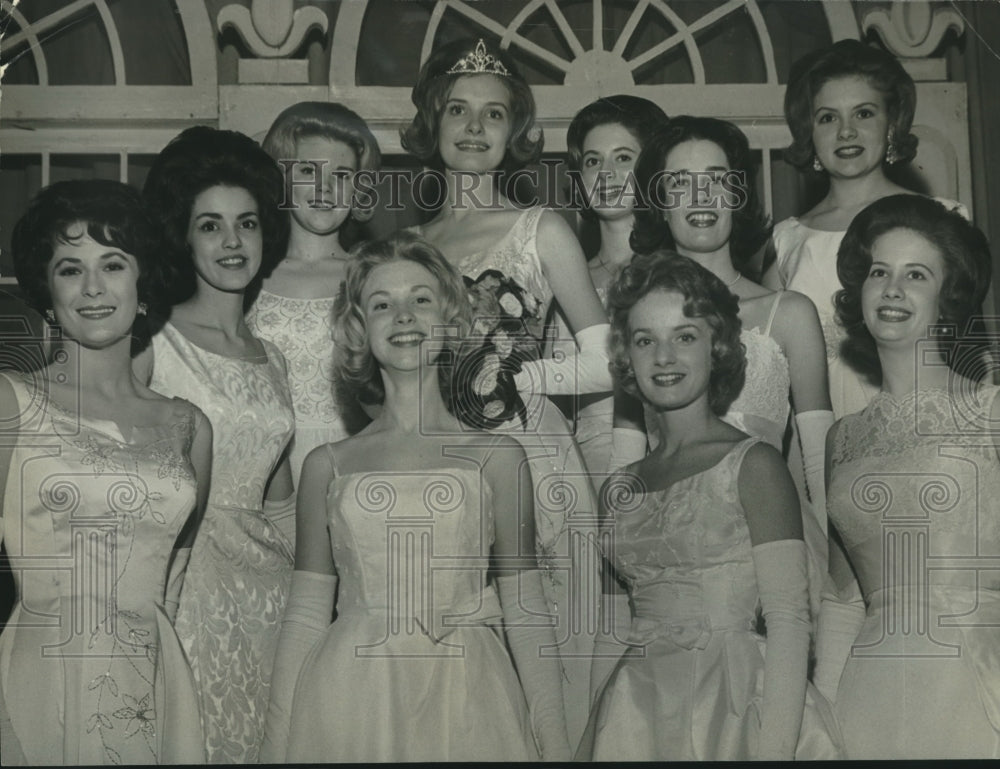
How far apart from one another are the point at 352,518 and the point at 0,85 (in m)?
1.66

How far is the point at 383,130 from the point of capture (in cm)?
456

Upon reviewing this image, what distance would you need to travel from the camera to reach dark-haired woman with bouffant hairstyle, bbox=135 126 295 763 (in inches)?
165

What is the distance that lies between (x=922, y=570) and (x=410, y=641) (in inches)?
55.3

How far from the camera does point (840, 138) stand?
4574 mm

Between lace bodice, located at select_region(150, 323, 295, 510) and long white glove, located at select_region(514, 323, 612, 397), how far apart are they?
2.16 feet

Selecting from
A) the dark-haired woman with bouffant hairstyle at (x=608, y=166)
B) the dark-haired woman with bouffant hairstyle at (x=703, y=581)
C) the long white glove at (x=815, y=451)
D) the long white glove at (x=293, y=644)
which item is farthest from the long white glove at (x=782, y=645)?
the long white glove at (x=293, y=644)

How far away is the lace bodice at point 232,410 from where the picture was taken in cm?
426

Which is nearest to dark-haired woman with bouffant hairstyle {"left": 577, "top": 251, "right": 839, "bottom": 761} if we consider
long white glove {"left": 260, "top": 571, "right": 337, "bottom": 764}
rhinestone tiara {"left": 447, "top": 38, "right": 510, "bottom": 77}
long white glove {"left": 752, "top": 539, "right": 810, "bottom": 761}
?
long white glove {"left": 752, "top": 539, "right": 810, "bottom": 761}

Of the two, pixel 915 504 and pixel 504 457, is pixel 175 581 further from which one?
pixel 915 504

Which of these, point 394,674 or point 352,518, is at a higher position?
point 352,518

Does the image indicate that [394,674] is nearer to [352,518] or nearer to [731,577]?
[352,518]

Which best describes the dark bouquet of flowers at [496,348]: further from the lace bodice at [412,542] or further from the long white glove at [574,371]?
the lace bodice at [412,542]

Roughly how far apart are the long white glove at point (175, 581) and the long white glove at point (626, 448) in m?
1.16

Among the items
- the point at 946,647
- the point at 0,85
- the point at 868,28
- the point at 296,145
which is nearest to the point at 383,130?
the point at 296,145
